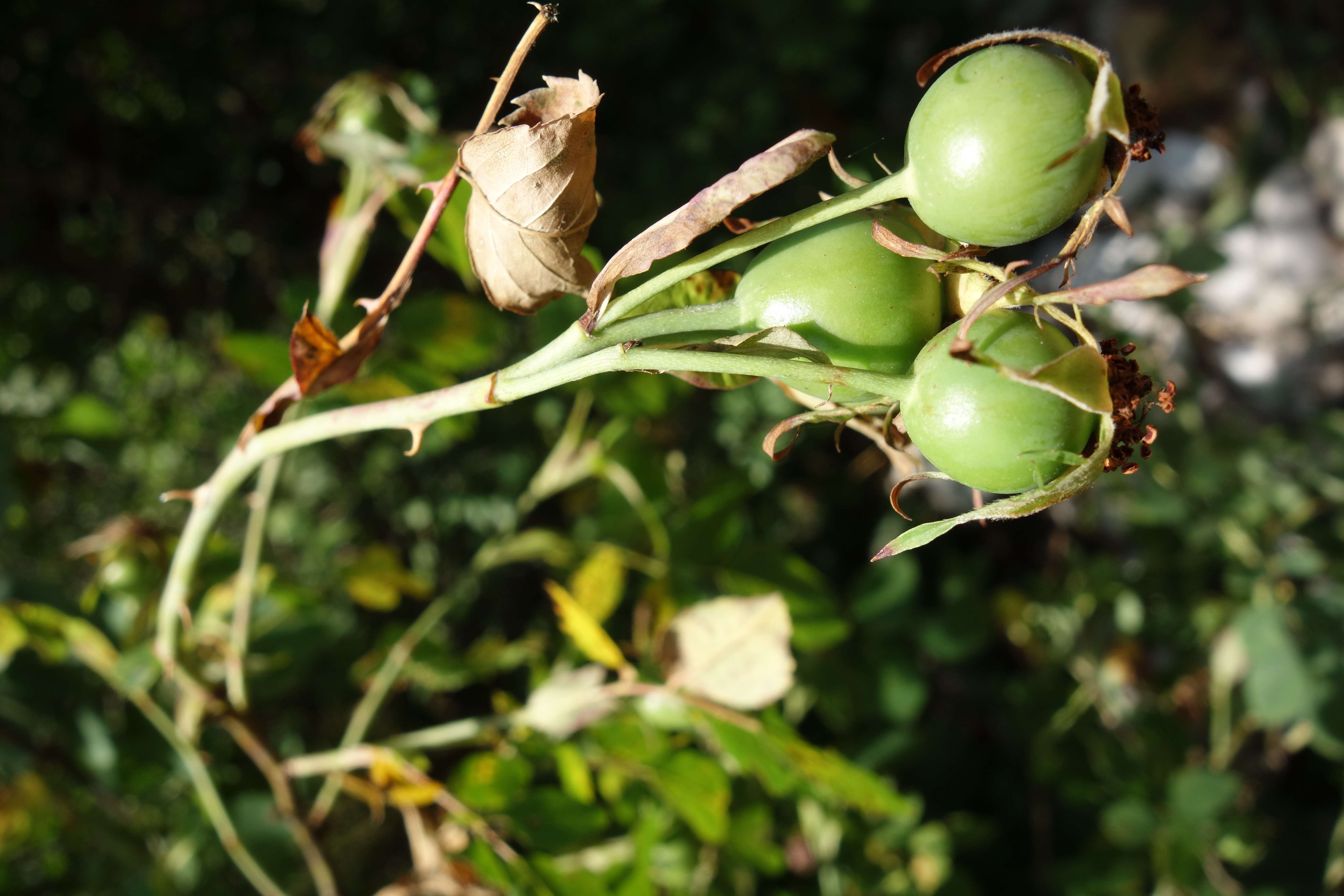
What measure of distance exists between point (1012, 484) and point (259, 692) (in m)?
1.37

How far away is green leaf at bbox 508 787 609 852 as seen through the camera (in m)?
1.02

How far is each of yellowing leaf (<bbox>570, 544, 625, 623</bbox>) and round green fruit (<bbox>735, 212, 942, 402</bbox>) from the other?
849 millimetres

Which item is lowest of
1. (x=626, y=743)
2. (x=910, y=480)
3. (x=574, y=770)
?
(x=574, y=770)

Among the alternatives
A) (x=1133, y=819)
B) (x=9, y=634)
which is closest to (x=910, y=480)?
(x=9, y=634)

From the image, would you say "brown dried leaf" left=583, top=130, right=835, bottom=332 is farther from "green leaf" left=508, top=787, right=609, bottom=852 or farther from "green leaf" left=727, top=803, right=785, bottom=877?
"green leaf" left=727, top=803, right=785, bottom=877

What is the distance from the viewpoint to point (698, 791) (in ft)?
3.54

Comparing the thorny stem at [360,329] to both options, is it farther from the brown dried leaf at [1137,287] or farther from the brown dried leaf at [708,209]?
the brown dried leaf at [1137,287]

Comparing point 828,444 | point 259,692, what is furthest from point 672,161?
point 259,692

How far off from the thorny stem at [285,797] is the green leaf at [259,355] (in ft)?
1.52

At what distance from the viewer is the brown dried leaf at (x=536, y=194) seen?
522 mm

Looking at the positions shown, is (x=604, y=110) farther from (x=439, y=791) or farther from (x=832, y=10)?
(x=439, y=791)

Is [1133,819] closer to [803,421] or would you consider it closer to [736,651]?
[736,651]

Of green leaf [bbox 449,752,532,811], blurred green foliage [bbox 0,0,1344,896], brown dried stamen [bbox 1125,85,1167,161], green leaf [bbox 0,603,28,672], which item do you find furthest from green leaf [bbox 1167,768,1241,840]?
green leaf [bbox 0,603,28,672]

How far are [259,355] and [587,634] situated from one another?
608 mm
